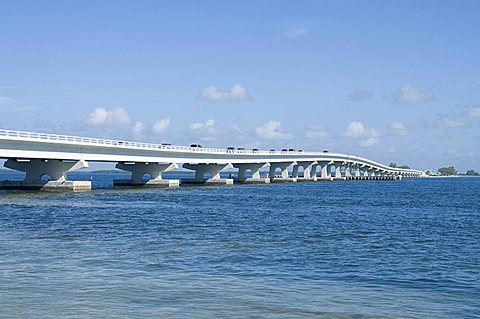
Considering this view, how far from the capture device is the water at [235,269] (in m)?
17.4

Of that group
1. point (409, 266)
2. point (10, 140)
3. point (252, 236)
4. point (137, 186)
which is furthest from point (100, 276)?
point (137, 186)

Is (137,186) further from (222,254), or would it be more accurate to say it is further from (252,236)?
(222,254)

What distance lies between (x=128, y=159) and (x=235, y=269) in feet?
245

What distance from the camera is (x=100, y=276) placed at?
21.5 meters

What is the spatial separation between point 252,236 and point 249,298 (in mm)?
16224

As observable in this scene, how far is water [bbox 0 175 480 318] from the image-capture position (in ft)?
57.0

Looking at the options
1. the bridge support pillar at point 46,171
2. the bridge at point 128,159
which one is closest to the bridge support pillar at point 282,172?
the bridge at point 128,159

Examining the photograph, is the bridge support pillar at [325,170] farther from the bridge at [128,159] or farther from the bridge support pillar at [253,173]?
the bridge support pillar at [253,173]

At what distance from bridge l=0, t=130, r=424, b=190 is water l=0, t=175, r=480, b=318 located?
3381cm

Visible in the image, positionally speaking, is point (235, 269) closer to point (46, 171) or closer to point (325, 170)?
point (46, 171)

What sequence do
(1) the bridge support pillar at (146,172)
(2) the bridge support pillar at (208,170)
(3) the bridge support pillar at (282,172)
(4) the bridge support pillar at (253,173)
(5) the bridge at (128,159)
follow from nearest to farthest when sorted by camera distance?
(5) the bridge at (128,159)
(1) the bridge support pillar at (146,172)
(2) the bridge support pillar at (208,170)
(4) the bridge support pillar at (253,173)
(3) the bridge support pillar at (282,172)

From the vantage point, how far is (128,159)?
9625 centimetres

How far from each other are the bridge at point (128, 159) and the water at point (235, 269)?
33.8 m

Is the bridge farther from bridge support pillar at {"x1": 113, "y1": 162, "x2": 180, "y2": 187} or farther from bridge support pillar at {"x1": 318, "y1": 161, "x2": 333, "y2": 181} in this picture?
bridge support pillar at {"x1": 318, "y1": 161, "x2": 333, "y2": 181}
